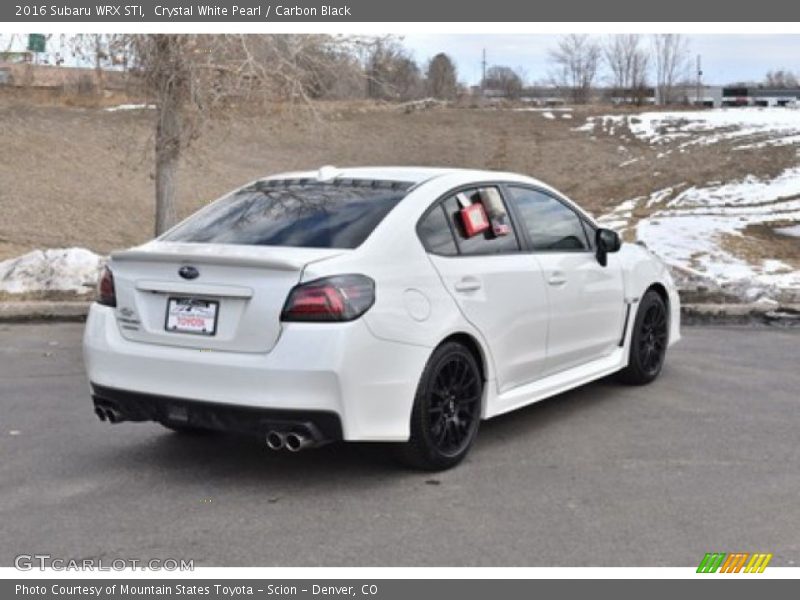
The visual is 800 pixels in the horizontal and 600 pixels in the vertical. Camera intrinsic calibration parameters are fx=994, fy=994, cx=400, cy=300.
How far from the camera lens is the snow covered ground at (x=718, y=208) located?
1357 centimetres

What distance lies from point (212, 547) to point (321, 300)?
1.21 m

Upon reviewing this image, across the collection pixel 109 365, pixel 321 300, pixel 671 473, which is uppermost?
pixel 321 300

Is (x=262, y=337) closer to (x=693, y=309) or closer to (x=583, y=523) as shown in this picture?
(x=583, y=523)

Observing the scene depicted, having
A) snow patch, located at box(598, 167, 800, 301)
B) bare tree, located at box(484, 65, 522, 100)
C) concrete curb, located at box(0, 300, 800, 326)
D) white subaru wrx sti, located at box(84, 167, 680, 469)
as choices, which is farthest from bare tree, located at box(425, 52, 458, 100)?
white subaru wrx sti, located at box(84, 167, 680, 469)

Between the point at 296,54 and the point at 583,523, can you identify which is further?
the point at 296,54

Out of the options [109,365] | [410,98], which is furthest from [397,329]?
[410,98]

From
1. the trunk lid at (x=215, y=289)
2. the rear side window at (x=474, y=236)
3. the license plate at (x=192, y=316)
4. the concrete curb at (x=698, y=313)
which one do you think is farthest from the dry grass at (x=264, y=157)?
the license plate at (x=192, y=316)

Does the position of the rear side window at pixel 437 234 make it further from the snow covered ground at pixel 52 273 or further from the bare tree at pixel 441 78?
the bare tree at pixel 441 78

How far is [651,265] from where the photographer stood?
7.37m

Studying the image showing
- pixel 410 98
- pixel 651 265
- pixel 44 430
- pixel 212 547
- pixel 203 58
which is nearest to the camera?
pixel 212 547

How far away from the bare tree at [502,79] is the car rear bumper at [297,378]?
96.6m

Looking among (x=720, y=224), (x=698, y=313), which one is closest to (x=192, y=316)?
(x=698, y=313)

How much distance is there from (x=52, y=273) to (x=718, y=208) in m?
18.4

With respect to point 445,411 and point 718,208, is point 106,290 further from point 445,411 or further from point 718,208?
point 718,208
